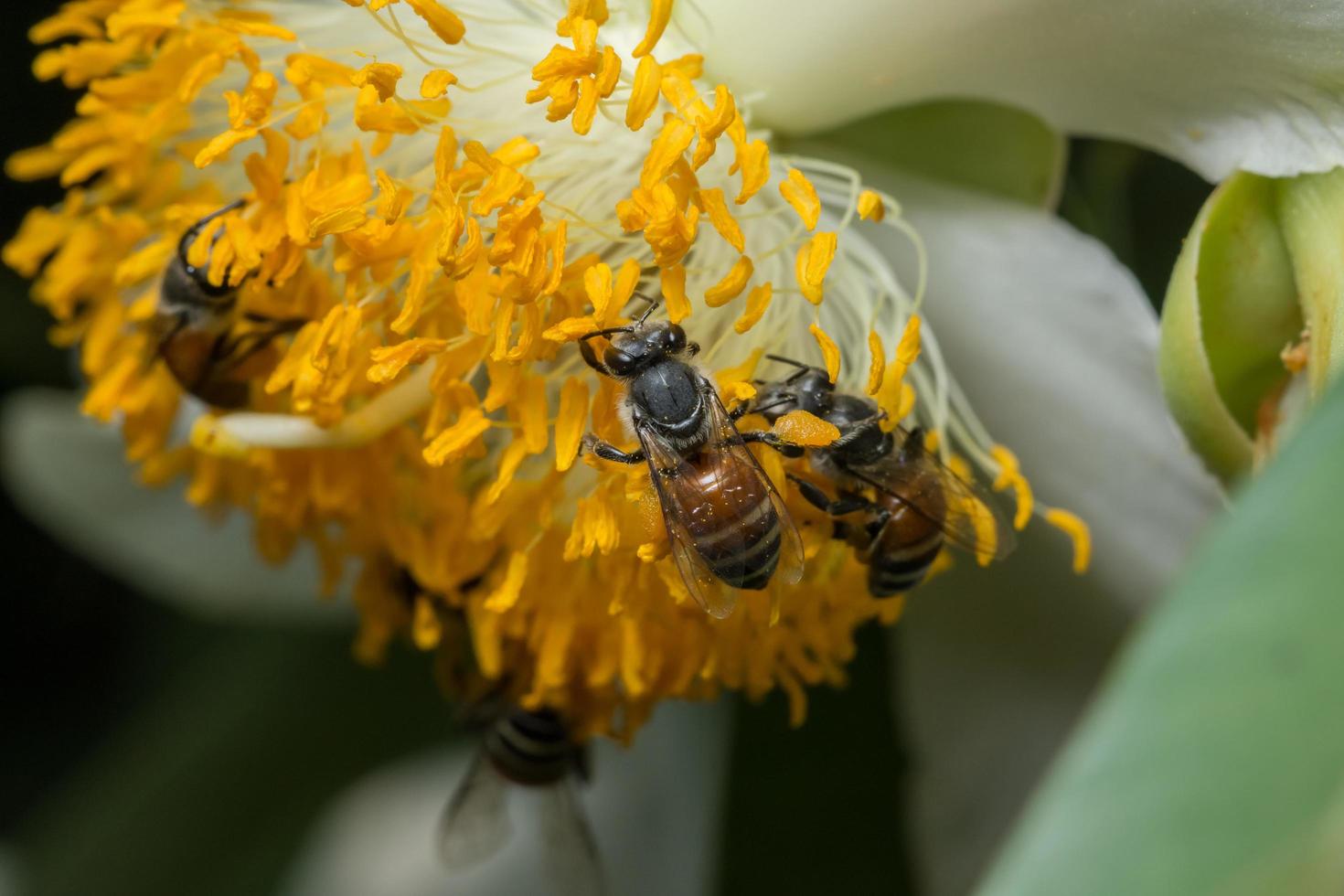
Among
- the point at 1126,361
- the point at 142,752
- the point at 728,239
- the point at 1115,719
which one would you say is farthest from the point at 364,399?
the point at 142,752

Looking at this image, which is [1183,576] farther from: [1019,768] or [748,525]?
[1019,768]

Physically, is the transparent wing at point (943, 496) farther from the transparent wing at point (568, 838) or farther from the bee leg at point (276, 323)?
the transparent wing at point (568, 838)

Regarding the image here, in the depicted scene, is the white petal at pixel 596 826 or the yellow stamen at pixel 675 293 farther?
the white petal at pixel 596 826

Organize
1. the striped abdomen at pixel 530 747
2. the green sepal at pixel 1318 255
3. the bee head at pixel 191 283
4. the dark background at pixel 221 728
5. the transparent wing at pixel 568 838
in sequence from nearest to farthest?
the green sepal at pixel 1318 255 < the bee head at pixel 191 283 < the striped abdomen at pixel 530 747 < the transparent wing at pixel 568 838 < the dark background at pixel 221 728

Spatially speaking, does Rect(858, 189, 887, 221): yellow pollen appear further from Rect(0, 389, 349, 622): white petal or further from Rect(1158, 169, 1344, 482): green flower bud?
Rect(0, 389, 349, 622): white petal

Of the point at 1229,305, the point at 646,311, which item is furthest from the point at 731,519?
the point at 1229,305

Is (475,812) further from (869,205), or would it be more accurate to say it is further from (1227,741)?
(1227,741)

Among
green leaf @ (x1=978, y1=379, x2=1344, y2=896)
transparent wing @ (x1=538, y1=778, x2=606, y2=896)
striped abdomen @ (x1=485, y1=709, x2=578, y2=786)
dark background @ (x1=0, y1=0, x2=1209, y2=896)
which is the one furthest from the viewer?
dark background @ (x1=0, y1=0, x2=1209, y2=896)

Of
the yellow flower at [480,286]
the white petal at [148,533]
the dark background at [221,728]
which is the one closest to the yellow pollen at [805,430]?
the yellow flower at [480,286]

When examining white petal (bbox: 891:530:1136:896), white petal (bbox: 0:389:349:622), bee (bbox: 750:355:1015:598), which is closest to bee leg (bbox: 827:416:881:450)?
bee (bbox: 750:355:1015:598)
